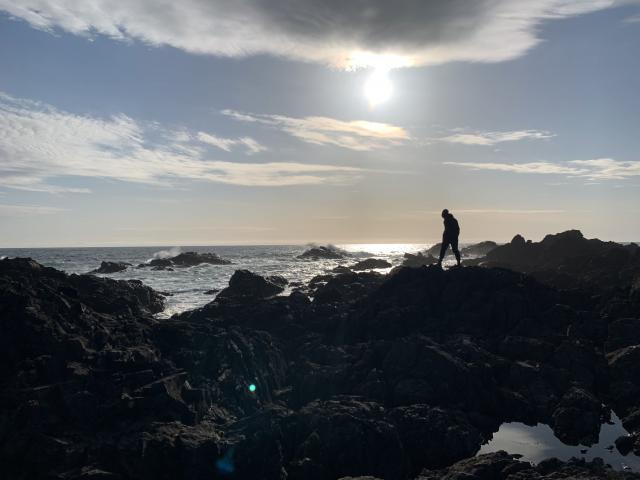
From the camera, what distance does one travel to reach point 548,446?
1288 centimetres

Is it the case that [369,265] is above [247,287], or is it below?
above

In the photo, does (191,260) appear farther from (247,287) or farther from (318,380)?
(318,380)

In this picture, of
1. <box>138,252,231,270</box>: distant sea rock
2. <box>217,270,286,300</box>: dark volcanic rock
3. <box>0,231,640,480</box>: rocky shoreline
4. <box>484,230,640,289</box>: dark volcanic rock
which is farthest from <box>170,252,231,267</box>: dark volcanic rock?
<box>0,231,640,480</box>: rocky shoreline

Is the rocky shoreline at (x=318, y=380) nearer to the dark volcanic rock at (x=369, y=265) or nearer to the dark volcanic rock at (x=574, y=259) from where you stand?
the dark volcanic rock at (x=574, y=259)

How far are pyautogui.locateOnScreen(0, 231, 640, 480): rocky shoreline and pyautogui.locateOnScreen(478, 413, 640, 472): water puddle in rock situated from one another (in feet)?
1.13

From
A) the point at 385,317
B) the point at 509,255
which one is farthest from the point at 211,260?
the point at 385,317

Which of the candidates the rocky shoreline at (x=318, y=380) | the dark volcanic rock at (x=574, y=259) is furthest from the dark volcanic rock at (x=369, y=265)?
the rocky shoreline at (x=318, y=380)

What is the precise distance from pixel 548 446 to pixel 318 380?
7.20 metres

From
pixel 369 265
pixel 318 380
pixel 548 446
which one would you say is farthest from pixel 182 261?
pixel 548 446

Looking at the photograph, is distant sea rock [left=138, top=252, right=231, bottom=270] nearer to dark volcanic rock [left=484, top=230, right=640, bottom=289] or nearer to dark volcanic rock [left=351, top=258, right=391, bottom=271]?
dark volcanic rock [left=351, top=258, right=391, bottom=271]

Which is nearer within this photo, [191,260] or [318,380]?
[318,380]

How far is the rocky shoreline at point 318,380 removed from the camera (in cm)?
1120

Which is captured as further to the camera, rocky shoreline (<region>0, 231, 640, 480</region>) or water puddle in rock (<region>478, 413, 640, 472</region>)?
water puddle in rock (<region>478, 413, 640, 472</region>)

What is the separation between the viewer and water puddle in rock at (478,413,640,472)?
12.0 metres
